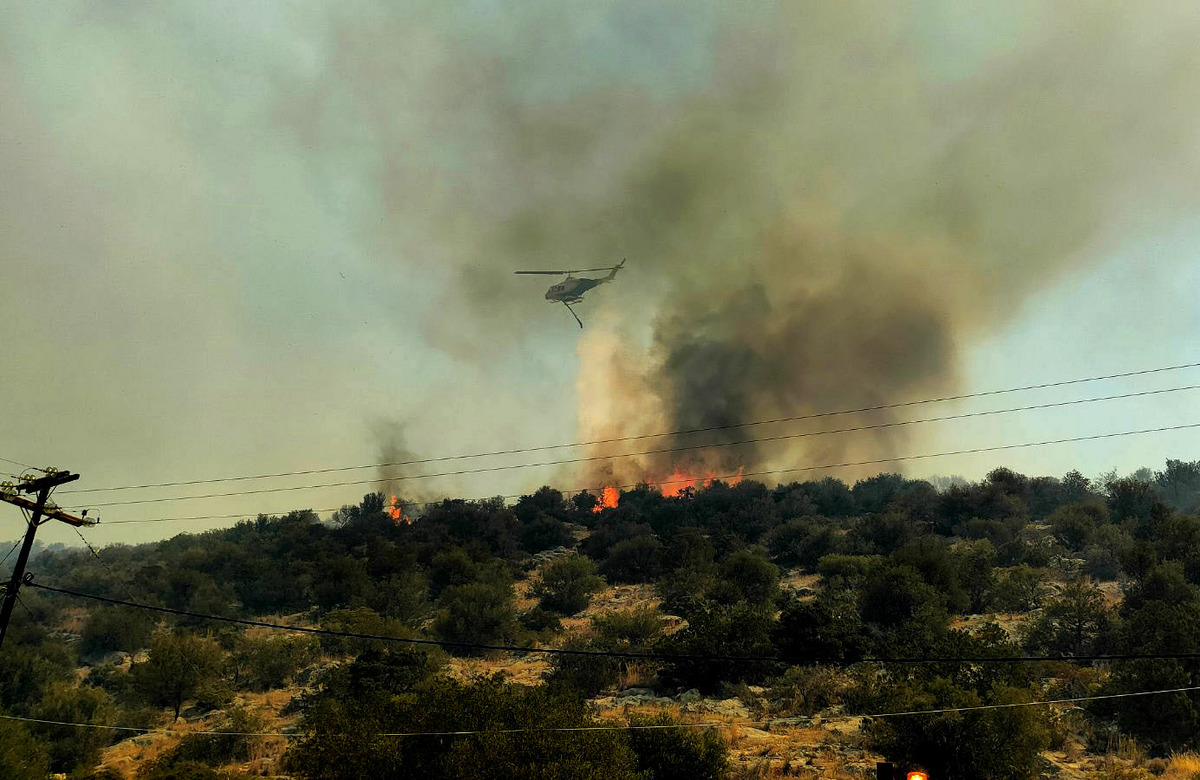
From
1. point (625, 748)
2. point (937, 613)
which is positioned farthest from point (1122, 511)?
point (625, 748)

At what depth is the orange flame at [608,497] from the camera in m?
126

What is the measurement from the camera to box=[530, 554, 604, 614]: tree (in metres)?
68.4

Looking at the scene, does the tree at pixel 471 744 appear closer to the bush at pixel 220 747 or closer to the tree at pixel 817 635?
the bush at pixel 220 747

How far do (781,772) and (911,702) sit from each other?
5933 mm

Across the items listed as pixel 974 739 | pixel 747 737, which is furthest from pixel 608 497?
pixel 974 739

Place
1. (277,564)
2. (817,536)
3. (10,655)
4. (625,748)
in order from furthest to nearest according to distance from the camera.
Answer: (277,564) < (817,536) < (10,655) < (625,748)

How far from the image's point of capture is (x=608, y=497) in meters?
131

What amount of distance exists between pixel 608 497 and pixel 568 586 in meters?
61.5

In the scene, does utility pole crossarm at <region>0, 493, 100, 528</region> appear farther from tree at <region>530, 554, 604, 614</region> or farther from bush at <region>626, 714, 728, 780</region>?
tree at <region>530, 554, 604, 614</region>

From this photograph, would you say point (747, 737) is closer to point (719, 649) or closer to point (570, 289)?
point (719, 649)

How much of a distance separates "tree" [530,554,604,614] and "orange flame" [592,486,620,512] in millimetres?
45010

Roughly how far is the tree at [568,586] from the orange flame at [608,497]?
45.0 m

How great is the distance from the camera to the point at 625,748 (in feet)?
82.3

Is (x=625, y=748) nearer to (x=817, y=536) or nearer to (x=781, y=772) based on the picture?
(x=781, y=772)
